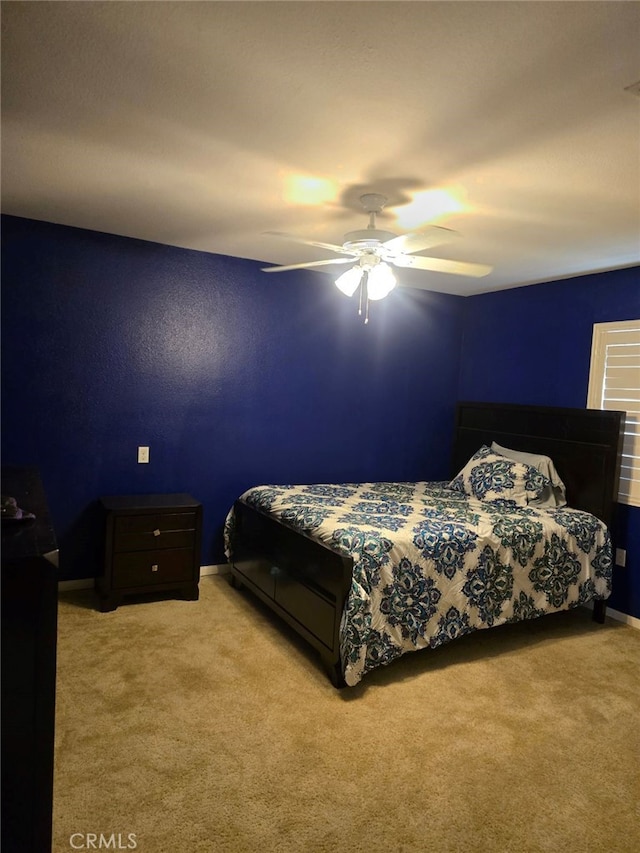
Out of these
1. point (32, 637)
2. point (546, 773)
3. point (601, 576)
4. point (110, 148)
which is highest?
point (110, 148)

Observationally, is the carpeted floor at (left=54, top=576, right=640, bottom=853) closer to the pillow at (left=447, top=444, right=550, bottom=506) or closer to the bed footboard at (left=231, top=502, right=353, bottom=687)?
the bed footboard at (left=231, top=502, right=353, bottom=687)

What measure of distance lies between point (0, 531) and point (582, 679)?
2.82 m

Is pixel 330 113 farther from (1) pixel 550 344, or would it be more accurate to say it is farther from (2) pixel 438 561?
(1) pixel 550 344

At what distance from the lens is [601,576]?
346cm

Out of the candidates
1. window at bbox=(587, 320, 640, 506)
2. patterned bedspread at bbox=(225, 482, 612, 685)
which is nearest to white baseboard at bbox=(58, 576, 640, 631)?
patterned bedspread at bbox=(225, 482, 612, 685)

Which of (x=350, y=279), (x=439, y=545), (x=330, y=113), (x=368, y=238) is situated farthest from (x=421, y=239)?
(x=439, y=545)

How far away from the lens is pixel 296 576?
302 cm

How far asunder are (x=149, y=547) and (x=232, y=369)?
134 centimetres

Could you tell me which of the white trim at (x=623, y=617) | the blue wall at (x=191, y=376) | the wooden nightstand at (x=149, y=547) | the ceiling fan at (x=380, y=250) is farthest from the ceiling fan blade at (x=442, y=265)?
the white trim at (x=623, y=617)

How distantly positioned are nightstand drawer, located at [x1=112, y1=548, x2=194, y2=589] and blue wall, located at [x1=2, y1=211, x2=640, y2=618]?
15.6 inches

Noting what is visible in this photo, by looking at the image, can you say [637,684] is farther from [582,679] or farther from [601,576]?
[601,576]

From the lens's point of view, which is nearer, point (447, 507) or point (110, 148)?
point (110, 148)

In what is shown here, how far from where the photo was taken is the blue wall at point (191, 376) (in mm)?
3389

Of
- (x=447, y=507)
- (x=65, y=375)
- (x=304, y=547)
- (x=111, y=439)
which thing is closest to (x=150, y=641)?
(x=304, y=547)
